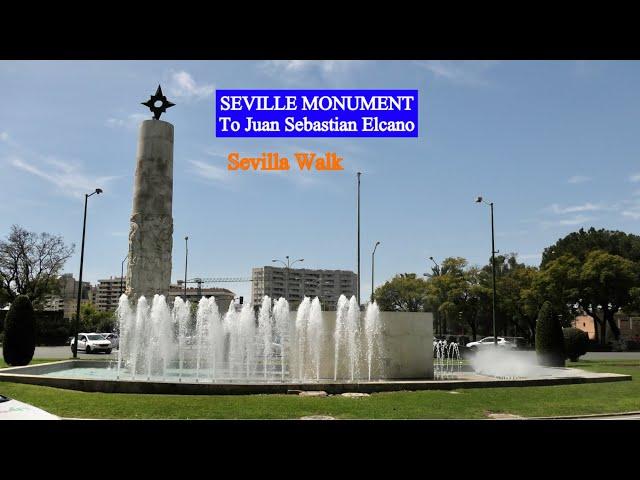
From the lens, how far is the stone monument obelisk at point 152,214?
20562 millimetres

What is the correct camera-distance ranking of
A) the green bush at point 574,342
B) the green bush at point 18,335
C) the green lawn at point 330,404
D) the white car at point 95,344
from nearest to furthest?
the green lawn at point 330,404 < the green bush at point 18,335 < the green bush at point 574,342 < the white car at point 95,344

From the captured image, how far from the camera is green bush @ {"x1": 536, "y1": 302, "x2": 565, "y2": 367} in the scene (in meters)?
23.2

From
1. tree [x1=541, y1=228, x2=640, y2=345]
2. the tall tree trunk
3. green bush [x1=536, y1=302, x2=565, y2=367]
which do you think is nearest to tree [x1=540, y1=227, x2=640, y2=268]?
tree [x1=541, y1=228, x2=640, y2=345]

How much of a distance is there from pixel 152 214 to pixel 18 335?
609 centimetres

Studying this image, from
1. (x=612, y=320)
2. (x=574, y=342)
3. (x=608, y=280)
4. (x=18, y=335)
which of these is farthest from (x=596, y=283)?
(x=18, y=335)

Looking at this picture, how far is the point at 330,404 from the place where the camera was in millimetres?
12500

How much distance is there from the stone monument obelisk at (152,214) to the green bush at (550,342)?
1493cm

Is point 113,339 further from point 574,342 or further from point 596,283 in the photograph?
point 596,283

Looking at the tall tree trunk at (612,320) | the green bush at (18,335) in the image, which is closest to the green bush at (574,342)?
the green bush at (18,335)

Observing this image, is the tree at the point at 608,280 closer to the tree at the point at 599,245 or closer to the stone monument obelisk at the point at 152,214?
the tree at the point at 599,245

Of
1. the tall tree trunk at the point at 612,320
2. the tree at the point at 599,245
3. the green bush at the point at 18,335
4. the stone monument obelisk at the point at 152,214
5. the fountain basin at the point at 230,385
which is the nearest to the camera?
the fountain basin at the point at 230,385

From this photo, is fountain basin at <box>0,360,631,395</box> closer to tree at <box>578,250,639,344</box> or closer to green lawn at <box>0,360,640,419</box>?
green lawn at <box>0,360,640,419</box>
